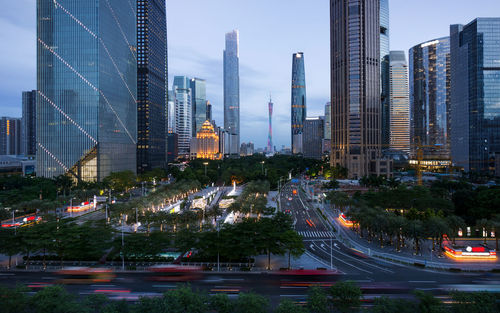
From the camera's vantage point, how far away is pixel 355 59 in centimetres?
14462

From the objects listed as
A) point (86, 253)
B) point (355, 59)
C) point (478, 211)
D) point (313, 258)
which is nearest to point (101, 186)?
point (86, 253)

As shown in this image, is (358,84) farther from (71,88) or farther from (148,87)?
(71,88)

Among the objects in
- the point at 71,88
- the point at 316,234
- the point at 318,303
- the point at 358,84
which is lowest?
the point at 316,234

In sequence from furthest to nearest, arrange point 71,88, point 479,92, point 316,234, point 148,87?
point 148,87 < point 479,92 < point 71,88 < point 316,234

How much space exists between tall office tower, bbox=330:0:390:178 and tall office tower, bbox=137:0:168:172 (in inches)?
3892

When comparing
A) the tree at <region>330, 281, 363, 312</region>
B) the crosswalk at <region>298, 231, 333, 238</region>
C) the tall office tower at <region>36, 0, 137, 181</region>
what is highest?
the tall office tower at <region>36, 0, 137, 181</region>

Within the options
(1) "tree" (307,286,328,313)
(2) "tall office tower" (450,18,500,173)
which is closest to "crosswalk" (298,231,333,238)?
(1) "tree" (307,286,328,313)

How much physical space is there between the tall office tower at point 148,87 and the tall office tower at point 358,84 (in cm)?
9886

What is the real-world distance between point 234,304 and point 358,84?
144425mm

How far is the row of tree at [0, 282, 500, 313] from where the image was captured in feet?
66.5

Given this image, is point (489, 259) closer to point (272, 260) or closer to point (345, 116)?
point (272, 260)

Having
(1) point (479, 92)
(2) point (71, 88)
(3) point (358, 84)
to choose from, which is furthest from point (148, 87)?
(1) point (479, 92)

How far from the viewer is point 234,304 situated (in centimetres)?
2142

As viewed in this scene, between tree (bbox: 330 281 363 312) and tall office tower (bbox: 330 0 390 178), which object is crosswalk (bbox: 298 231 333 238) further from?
tall office tower (bbox: 330 0 390 178)
